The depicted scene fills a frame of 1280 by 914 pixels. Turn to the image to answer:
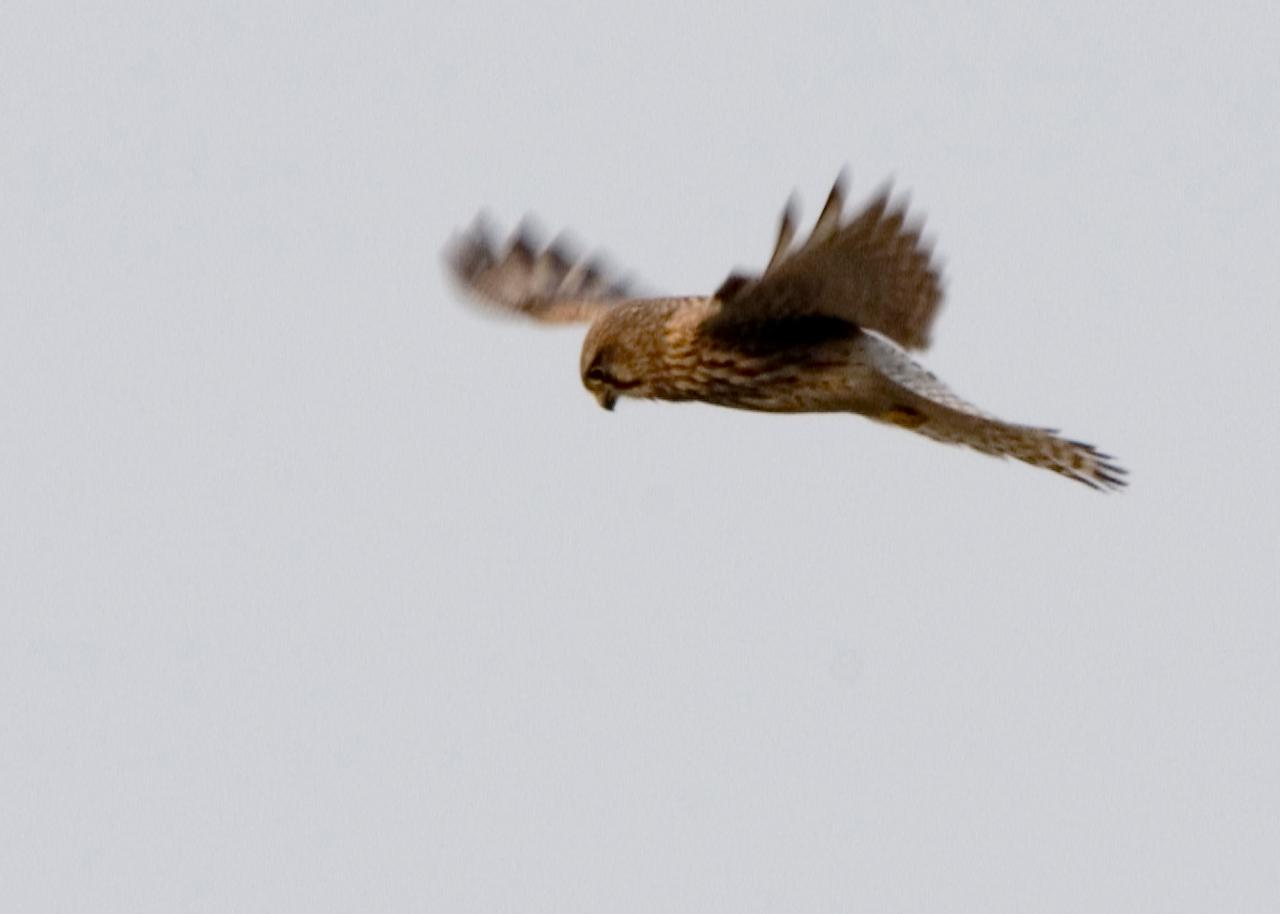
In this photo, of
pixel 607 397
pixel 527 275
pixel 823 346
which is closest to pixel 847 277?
pixel 823 346

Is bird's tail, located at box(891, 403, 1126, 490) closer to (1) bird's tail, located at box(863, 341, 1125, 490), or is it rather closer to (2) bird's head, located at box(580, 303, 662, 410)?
(1) bird's tail, located at box(863, 341, 1125, 490)

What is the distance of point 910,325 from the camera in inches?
337

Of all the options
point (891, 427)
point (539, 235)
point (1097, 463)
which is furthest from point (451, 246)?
point (1097, 463)

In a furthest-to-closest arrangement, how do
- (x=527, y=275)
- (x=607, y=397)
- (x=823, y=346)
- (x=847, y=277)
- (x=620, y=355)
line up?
(x=527, y=275) < (x=607, y=397) < (x=620, y=355) < (x=823, y=346) < (x=847, y=277)

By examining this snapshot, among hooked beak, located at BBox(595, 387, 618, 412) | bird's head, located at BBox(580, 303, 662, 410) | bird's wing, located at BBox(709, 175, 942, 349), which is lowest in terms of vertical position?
hooked beak, located at BBox(595, 387, 618, 412)

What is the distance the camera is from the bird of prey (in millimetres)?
7766

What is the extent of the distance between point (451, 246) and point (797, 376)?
2.27 meters

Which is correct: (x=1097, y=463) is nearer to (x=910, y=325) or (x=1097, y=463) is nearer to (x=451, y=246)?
(x=910, y=325)

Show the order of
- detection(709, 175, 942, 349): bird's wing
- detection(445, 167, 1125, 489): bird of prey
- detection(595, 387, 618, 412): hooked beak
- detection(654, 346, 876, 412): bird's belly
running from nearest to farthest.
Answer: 1. detection(709, 175, 942, 349): bird's wing
2. detection(445, 167, 1125, 489): bird of prey
3. detection(654, 346, 876, 412): bird's belly
4. detection(595, 387, 618, 412): hooked beak

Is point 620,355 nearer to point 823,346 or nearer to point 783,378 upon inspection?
point 783,378

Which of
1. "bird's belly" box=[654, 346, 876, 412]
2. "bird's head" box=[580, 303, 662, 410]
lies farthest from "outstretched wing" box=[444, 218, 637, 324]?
"bird's belly" box=[654, 346, 876, 412]

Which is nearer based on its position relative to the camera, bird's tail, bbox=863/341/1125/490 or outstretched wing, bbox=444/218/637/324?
bird's tail, bbox=863/341/1125/490

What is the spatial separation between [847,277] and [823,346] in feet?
0.98

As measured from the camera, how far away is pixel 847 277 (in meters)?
7.85
